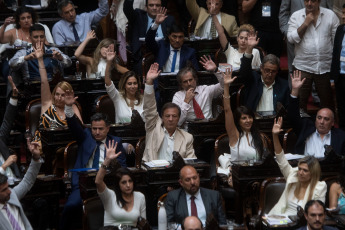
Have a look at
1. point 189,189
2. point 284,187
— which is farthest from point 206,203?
point 284,187

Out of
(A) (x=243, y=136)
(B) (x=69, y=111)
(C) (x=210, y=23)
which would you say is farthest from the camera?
(C) (x=210, y=23)

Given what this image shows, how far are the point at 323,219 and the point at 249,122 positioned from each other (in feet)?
4.44

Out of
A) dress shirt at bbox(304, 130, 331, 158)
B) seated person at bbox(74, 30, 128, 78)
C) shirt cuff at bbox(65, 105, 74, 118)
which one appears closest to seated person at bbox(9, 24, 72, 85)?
seated person at bbox(74, 30, 128, 78)

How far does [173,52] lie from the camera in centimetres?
739

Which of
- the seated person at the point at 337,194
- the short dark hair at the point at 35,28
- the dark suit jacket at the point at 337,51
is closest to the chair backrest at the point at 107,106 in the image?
the short dark hair at the point at 35,28

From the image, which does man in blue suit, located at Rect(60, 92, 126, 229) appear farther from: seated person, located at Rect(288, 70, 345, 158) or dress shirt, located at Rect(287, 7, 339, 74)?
dress shirt, located at Rect(287, 7, 339, 74)

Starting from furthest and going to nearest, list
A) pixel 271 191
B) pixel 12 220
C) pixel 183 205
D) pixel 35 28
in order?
pixel 35 28 < pixel 271 191 < pixel 183 205 < pixel 12 220

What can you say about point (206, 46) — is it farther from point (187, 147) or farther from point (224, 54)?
point (187, 147)

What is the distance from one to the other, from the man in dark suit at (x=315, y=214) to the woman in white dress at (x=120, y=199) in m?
1.08

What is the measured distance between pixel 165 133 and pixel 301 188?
3.90ft

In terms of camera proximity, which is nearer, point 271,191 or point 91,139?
point 271,191

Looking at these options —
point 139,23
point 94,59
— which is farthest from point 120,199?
point 139,23

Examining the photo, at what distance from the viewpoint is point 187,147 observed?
6.30 m

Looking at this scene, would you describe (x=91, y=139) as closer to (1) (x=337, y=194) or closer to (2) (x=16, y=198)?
(2) (x=16, y=198)
